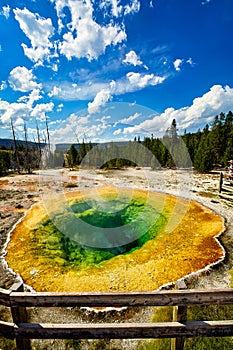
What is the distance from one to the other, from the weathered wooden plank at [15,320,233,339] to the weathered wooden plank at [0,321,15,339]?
91mm

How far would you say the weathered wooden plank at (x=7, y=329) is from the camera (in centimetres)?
291

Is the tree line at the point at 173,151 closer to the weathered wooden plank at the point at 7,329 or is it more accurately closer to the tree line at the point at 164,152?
the tree line at the point at 164,152

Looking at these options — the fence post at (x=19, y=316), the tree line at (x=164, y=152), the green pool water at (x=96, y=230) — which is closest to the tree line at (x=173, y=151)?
the tree line at (x=164, y=152)

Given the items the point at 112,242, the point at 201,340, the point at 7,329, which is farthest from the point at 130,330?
the point at 112,242

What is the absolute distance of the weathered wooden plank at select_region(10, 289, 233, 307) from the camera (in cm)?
273

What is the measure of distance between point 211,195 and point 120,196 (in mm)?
8570

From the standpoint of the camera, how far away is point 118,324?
9.50ft

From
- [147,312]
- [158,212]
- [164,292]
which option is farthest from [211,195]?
[164,292]

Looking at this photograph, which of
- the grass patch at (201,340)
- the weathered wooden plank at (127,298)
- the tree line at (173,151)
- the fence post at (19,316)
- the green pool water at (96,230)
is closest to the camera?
the weathered wooden plank at (127,298)

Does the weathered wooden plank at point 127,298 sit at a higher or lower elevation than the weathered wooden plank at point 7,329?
higher

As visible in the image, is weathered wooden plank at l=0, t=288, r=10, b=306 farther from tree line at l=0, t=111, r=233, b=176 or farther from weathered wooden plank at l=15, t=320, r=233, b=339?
tree line at l=0, t=111, r=233, b=176

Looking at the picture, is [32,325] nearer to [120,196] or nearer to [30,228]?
[30,228]

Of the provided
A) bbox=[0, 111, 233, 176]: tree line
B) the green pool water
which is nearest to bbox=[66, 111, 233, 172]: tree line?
bbox=[0, 111, 233, 176]: tree line

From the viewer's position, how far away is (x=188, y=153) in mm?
43781
